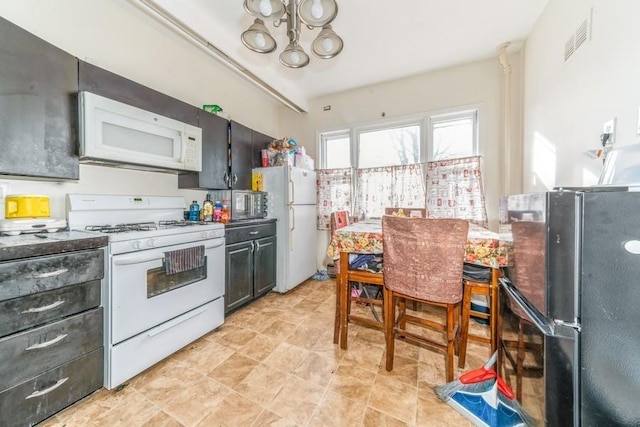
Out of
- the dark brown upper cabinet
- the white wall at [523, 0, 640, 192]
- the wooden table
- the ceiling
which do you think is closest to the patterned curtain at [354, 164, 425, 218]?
the white wall at [523, 0, 640, 192]

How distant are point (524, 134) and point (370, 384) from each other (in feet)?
9.38

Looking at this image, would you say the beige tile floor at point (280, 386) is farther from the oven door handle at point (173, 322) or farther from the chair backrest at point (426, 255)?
the chair backrest at point (426, 255)

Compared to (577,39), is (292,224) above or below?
below

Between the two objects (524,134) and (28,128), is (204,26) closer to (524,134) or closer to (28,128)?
(28,128)

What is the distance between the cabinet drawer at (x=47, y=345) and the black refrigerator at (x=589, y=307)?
2.13 metres

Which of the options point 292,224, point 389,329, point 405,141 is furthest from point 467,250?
point 405,141

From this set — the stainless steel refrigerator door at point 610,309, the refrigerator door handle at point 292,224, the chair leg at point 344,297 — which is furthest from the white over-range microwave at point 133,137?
the stainless steel refrigerator door at point 610,309

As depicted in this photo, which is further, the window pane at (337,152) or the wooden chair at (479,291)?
the window pane at (337,152)

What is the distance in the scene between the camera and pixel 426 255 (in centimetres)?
149

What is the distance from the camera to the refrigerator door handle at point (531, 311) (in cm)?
85

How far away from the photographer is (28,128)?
1.37 meters

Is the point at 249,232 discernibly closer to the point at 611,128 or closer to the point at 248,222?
the point at 248,222

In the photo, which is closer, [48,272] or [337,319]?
[48,272]

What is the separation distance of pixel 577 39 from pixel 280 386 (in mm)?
2954
